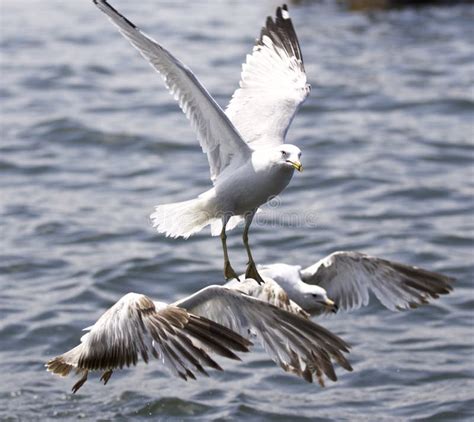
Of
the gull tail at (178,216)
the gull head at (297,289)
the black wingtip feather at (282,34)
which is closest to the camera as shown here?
the gull tail at (178,216)

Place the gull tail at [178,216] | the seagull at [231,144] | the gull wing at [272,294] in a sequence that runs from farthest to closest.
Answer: the gull wing at [272,294] < the gull tail at [178,216] < the seagull at [231,144]

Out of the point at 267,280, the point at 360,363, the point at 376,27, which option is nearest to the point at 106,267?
the point at 360,363

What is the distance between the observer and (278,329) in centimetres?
708

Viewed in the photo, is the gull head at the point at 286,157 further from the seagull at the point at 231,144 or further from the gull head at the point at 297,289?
the gull head at the point at 297,289

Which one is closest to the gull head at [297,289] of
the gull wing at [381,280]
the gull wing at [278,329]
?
the gull wing at [381,280]

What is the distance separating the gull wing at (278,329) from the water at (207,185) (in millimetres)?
1863

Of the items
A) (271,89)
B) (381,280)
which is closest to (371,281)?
(381,280)

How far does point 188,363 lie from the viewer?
6863 mm

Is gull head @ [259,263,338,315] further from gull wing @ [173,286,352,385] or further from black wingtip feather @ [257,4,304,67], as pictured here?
black wingtip feather @ [257,4,304,67]

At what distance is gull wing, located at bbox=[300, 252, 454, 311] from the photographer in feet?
30.1

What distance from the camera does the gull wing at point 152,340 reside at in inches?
270

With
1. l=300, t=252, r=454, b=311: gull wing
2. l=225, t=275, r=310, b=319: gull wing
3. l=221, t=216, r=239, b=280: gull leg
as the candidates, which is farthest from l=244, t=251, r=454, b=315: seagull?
l=221, t=216, r=239, b=280: gull leg

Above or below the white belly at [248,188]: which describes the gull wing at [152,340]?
below

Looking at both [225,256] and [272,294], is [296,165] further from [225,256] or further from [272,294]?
[272,294]
